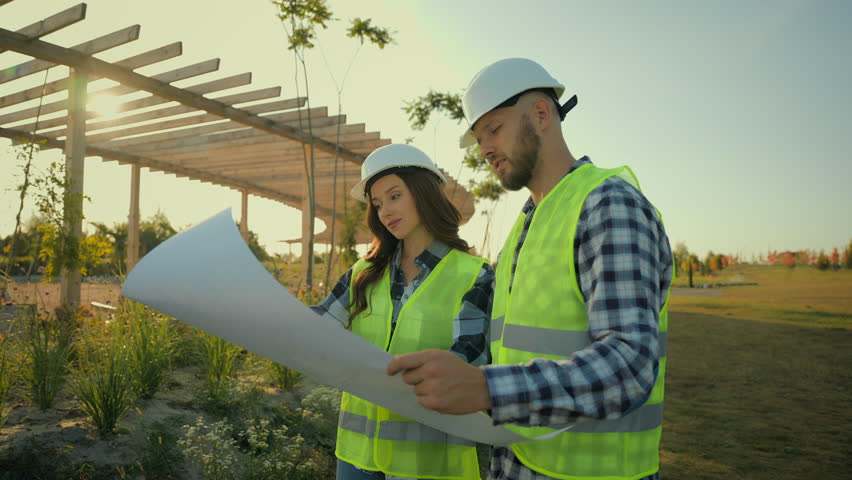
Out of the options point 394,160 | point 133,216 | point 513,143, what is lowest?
point 513,143

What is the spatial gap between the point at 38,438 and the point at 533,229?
336 centimetres

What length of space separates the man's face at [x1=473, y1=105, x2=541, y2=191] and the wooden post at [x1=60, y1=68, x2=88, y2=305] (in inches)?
241

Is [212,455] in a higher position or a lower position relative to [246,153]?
lower

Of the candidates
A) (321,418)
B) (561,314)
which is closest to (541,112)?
(561,314)

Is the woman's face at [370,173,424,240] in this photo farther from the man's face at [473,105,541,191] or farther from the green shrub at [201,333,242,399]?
the green shrub at [201,333,242,399]

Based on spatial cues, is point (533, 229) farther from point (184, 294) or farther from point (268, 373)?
point (268, 373)

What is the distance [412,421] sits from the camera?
1.87m

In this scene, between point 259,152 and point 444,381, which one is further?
point 259,152

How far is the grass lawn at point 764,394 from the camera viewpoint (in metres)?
4.67

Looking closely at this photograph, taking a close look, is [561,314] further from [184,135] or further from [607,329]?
[184,135]

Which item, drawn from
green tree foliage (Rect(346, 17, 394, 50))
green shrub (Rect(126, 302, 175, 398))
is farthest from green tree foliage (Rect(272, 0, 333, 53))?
green shrub (Rect(126, 302, 175, 398))

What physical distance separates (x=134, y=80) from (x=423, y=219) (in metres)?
6.07

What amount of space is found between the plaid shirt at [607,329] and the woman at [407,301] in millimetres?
884

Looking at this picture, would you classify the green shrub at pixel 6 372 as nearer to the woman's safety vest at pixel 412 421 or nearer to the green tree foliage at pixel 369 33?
the woman's safety vest at pixel 412 421
